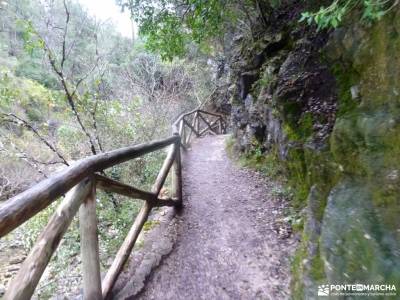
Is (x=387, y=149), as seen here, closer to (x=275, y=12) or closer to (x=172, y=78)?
(x=275, y=12)

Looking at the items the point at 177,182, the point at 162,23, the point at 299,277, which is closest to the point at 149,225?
the point at 177,182

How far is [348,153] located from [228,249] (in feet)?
5.63

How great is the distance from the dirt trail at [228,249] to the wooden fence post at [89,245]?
1.95 feet

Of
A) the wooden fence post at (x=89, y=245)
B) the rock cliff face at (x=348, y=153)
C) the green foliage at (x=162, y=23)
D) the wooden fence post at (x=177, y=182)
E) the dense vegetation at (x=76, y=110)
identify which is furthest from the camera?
the green foliage at (x=162, y=23)

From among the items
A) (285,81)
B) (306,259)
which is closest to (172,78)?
(285,81)

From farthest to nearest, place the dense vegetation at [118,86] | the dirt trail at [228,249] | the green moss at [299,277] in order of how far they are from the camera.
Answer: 1. the dense vegetation at [118,86]
2. the dirt trail at [228,249]
3. the green moss at [299,277]

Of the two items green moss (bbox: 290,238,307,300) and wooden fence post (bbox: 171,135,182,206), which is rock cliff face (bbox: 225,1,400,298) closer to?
green moss (bbox: 290,238,307,300)

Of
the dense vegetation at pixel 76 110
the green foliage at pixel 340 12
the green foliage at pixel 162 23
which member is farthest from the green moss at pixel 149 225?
the green foliage at pixel 162 23

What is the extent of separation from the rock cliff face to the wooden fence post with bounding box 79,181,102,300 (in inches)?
60.1

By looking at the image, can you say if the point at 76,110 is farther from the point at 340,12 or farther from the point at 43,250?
the point at 340,12

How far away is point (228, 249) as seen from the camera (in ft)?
9.68

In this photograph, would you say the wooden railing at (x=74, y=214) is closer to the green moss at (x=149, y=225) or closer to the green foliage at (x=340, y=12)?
the green moss at (x=149, y=225)

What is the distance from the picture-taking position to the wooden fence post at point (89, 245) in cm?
174

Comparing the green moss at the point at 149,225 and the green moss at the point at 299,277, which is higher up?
the green moss at the point at 149,225
